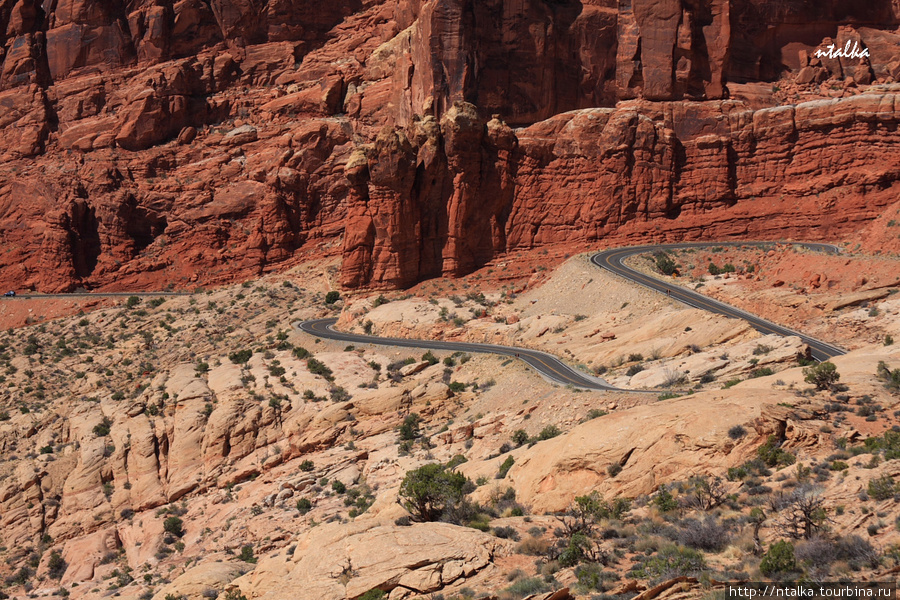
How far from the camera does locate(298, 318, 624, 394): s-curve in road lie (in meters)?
34.1

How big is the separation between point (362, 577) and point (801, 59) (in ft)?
184

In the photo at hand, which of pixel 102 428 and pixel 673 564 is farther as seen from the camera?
pixel 102 428

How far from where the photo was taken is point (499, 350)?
42.2m

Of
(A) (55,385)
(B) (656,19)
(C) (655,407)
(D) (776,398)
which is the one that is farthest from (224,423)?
(B) (656,19)

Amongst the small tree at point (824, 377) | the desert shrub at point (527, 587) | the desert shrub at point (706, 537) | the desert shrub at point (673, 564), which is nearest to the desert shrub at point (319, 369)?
the small tree at point (824, 377)

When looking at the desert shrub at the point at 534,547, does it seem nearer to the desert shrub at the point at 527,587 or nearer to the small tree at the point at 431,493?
the desert shrub at the point at 527,587

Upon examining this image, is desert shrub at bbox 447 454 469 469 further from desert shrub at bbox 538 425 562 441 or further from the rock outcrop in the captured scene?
the rock outcrop

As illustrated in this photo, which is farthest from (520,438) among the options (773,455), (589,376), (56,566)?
(56,566)

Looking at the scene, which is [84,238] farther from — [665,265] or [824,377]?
[824,377]

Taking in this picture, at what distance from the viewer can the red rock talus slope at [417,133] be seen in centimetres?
5444

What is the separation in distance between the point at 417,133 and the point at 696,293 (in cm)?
2198

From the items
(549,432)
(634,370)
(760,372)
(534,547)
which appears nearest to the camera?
(534,547)

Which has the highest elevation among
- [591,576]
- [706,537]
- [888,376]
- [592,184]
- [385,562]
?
[592,184]

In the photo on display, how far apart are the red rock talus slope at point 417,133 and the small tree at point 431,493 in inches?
1291
